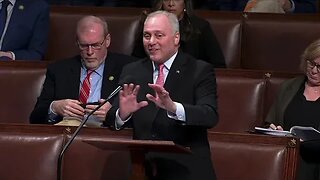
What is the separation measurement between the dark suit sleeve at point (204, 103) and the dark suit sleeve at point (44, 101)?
0.65 m

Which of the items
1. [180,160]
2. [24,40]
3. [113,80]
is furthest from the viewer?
[24,40]

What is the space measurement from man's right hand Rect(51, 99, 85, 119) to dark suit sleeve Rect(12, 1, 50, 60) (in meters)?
0.57

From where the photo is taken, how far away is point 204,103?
2.27 meters

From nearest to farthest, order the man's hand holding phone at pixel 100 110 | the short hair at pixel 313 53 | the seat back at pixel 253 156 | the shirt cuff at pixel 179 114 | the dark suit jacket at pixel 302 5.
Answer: the shirt cuff at pixel 179 114
the seat back at pixel 253 156
the man's hand holding phone at pixel 100 110
the short hair at pixel 313 53
the dark suit jacket at pixel 302 5

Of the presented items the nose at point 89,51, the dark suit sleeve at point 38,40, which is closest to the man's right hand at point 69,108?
the nose at point 89,51

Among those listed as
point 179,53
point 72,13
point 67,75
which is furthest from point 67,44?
point 179,53

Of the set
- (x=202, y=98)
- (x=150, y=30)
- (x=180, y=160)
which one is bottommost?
(x=180, y=160)

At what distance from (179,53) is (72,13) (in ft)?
3.87

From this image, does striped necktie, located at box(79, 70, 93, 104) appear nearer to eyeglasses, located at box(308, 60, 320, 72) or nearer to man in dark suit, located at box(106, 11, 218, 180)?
man in dark suit, located at box(106, 11, 218, 180)

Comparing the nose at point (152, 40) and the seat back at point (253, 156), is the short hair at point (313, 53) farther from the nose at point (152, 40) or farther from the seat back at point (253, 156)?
the nose at point (152, 40)

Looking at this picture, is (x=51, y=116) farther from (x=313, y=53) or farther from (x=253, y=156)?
(x=313, y=53)

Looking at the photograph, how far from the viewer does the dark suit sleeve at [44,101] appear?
2.80 metres

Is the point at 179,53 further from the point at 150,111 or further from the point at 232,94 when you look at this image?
the point at 232,94

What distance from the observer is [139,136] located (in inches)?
90.7
